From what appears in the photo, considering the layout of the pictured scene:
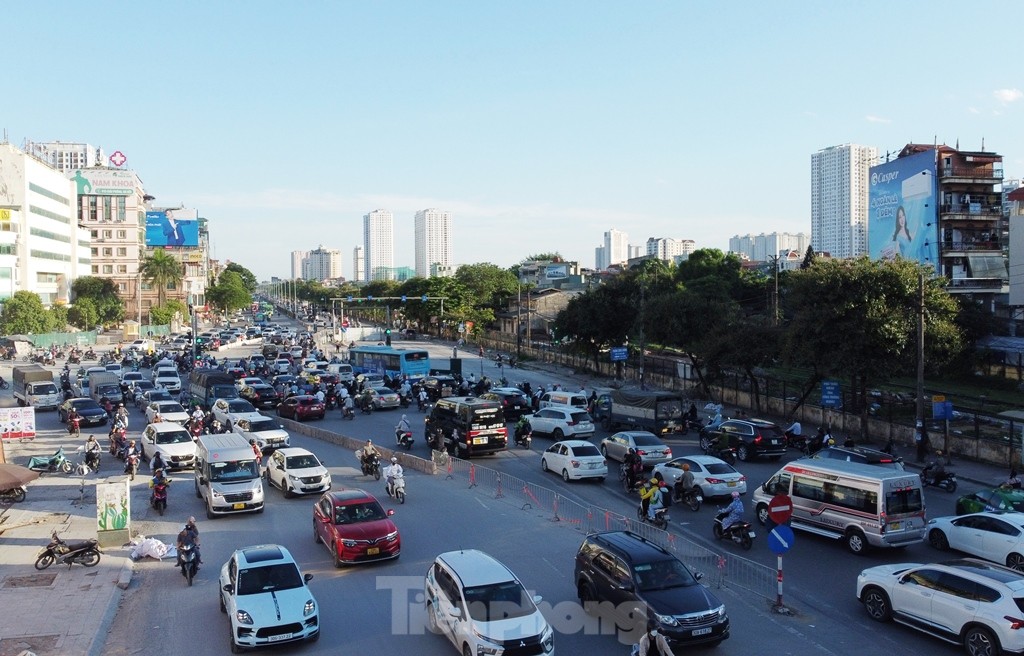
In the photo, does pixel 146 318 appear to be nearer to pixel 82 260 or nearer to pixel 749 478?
pixel 82 260

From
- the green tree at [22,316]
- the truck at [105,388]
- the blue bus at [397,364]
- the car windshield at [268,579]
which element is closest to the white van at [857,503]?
the car windshield at [268,579]

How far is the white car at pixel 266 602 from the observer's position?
1287cm

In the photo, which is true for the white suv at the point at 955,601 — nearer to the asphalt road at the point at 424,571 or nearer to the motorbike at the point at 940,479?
the asphalt road at the point at 424,571

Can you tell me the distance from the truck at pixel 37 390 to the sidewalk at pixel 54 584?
22808 millimetres

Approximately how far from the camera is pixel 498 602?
40.1 feet

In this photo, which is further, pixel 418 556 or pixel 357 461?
pixel 357 461

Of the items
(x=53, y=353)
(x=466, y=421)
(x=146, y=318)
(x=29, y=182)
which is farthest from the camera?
(x=146, y=318)

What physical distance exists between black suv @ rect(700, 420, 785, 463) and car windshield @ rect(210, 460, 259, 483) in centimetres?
1635

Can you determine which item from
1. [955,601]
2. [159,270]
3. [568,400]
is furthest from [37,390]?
[159,270]

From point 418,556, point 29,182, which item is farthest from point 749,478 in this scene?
point 29,182

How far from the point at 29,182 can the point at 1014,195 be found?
338 feet

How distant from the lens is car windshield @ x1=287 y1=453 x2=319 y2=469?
24578 millimetres

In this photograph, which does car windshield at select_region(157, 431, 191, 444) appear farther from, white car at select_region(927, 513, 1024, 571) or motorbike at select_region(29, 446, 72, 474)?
white car at select_region(927, 513, 1024, 571)

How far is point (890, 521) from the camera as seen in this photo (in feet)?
57.2
